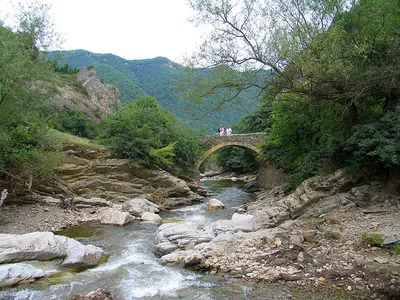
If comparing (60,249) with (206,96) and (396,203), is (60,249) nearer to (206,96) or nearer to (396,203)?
(206,96)

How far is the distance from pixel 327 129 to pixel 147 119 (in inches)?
535

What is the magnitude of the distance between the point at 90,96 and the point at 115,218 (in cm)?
3185

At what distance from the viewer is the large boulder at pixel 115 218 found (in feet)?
46.3

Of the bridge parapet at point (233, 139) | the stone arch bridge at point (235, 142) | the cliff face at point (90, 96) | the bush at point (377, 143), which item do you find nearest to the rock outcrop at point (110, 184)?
the stone arch bridge at point (235, 142)

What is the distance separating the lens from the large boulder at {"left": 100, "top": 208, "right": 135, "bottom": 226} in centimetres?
1412

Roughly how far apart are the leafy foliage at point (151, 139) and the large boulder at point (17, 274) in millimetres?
12904

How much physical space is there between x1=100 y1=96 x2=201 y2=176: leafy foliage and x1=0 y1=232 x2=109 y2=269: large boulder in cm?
1161

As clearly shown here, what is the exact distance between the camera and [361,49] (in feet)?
31.8

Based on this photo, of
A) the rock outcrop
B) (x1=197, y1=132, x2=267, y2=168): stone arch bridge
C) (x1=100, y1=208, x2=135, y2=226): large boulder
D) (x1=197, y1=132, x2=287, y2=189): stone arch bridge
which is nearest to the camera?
(x1=100, y1=208, x2=135, y2=226): large boulder

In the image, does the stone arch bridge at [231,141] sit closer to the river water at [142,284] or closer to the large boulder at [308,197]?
the large boulder at [308,197]

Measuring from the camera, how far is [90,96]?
140 feet

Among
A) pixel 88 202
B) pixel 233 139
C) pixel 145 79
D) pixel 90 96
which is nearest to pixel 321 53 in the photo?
pixel 88 202

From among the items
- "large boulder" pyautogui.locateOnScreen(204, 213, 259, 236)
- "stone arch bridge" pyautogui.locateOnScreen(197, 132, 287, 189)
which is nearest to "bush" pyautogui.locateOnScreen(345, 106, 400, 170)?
"large boulder" pyautogui.locateOnScreen(204, 213, 259, 236)

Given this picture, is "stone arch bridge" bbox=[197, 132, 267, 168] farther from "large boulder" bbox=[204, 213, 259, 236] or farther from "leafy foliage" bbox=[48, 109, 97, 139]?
"large boulder" bbox=[204, 213, 259, 236]
